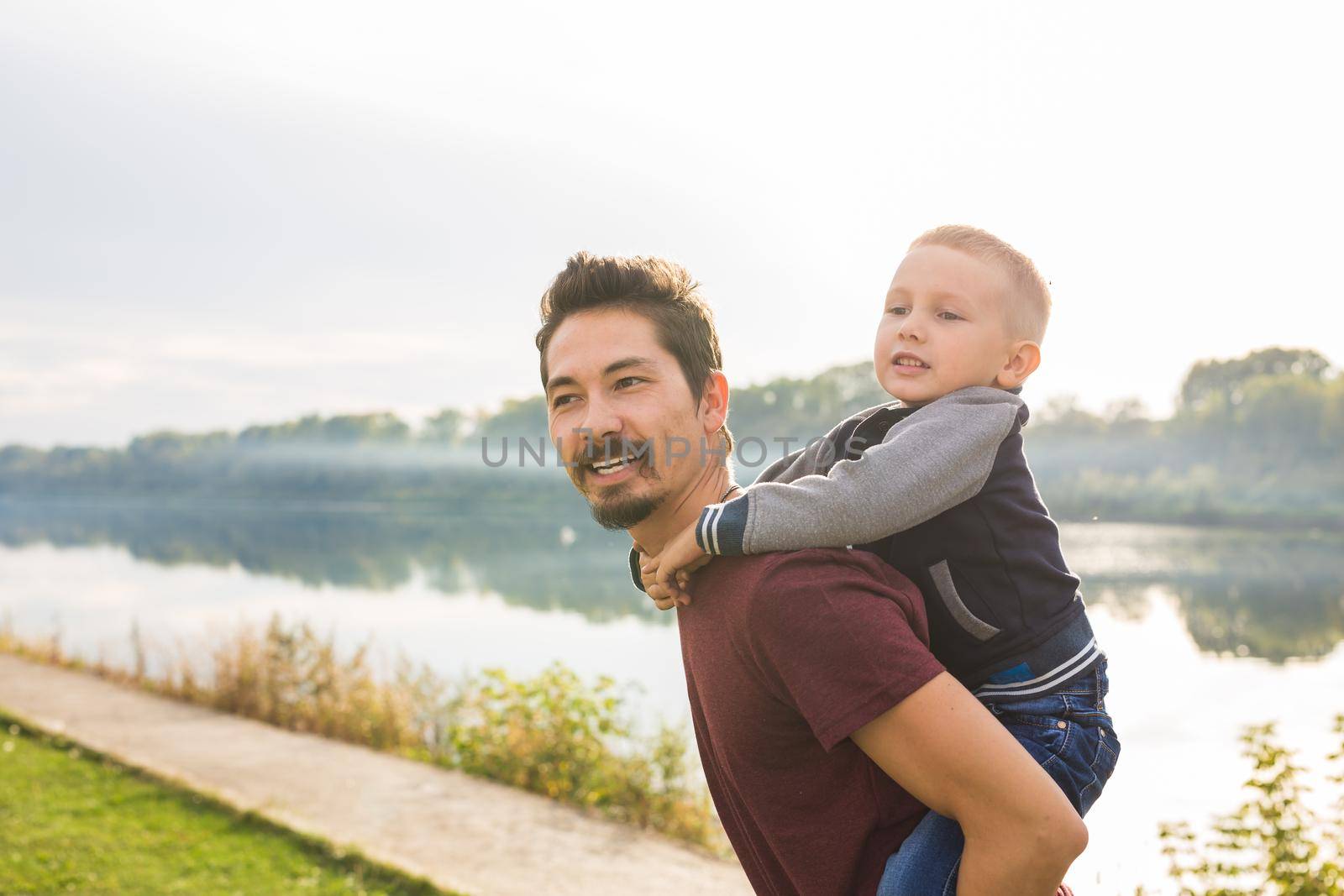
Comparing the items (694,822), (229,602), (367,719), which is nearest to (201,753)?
(367,719)

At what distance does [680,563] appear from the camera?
5.63 ft

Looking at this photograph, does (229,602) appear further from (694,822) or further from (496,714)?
(694,822)

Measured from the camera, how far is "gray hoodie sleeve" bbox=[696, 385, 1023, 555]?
61.8 inches

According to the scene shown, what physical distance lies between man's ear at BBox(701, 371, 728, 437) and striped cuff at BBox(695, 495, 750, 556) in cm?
63

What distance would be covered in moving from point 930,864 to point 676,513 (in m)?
0.87

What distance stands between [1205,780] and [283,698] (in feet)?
29.7

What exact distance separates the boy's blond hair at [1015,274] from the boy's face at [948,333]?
17 millimetres

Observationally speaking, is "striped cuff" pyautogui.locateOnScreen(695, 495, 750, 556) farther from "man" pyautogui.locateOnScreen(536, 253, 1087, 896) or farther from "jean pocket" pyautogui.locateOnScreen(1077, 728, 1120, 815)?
"jean pocket" pyautogui.locateOnScreen(1077, 728, 1120, 815)

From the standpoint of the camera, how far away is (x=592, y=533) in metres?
50.9

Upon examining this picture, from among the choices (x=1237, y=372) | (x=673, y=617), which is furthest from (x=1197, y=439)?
(x=673, y=617)

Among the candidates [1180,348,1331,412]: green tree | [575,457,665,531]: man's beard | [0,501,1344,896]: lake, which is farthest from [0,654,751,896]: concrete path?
[1180,348,1331,412]: green tree

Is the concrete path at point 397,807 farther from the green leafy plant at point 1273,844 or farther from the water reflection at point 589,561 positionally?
the water reflection at point 589,561

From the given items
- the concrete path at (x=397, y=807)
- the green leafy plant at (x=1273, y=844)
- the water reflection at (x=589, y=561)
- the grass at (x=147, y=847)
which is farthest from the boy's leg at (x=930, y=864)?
the water reflection at (x=589, y=561)

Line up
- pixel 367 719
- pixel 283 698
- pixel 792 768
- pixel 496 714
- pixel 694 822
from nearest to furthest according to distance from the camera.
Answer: pixel 792 768 < pixel 694 822 < pixel 496 714 < pixel 367 719 < pixel 283 698
